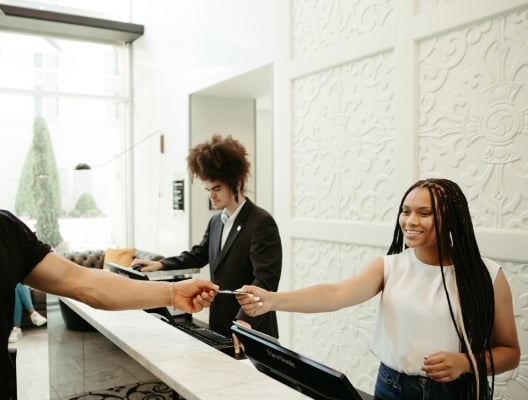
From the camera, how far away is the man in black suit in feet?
9.09

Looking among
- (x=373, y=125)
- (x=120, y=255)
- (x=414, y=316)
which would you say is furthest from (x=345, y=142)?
(x=120, y=255)

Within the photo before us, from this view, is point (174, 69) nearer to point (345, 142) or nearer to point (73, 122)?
point (73, 122)

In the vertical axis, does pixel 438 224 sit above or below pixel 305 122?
below

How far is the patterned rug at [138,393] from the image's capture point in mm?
1564

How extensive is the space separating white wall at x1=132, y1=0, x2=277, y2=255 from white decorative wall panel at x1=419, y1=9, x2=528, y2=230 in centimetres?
187

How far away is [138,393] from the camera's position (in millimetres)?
1760

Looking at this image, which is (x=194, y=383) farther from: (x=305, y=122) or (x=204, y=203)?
(x=204, y=203)

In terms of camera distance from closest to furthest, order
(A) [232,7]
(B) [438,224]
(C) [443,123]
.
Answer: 1. (B) [438,224]
2. (C) [443,123]
3. (A) [232,7]

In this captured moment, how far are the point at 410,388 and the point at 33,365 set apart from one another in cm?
461

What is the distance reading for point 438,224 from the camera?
1.79 metres

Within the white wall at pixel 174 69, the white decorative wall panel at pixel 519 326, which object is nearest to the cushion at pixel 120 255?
the white wall at pixel 174 69

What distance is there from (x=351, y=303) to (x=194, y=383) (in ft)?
2.65

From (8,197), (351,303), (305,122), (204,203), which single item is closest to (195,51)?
(204,203)

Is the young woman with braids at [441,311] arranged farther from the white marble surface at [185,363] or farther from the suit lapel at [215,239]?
the suit lapel at [215,239]
